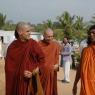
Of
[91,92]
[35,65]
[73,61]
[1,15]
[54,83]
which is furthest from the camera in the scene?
[1,15]

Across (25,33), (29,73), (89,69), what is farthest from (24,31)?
(89,69)

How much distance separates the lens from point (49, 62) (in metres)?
10.1

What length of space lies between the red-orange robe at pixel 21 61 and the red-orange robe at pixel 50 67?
1935 mm

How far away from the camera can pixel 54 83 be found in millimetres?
10266

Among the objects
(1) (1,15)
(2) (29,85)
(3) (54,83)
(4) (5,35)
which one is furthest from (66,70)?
(1) (1,15)

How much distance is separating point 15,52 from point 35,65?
42 centimetres

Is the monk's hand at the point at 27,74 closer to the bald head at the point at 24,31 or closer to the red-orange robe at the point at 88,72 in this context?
the bald head at the point at 24,31

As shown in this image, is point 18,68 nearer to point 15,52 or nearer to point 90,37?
point 15,52

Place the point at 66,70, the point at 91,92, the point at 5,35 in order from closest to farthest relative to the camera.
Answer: the point at 91,92 < the point at 66,70 < the point at 5,35

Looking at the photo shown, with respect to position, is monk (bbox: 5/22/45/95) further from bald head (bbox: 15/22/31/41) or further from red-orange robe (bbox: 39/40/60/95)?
red-orange robe (bbox: 39/40/60/95)

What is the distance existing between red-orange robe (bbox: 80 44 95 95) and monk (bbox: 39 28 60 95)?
103 inches

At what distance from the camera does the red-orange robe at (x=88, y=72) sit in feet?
23.9

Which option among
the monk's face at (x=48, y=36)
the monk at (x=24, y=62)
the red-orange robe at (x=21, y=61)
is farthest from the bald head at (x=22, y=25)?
the monk's face at (x=48, y=36)

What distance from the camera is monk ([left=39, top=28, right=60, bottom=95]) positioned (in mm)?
9992
